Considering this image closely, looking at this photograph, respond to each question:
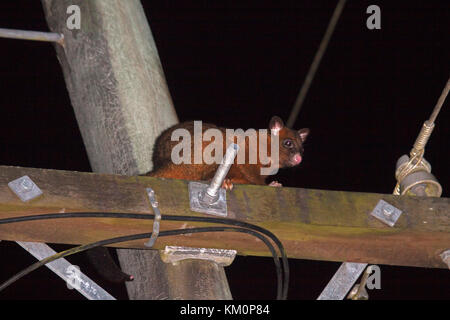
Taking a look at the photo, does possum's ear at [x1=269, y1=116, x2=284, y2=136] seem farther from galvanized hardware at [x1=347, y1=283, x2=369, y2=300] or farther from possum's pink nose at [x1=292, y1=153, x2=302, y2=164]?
galvanized hardware at [x1=347, y1=283, x2=369, y2=300]

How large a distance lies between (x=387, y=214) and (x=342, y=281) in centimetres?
35

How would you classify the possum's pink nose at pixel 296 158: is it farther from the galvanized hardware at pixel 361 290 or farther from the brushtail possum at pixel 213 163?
the galvanized hardware at pixel 361 290

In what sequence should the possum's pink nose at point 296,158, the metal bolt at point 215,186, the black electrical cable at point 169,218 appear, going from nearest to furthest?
the black electrical cable at point 169,218, the metal bolt at point 215,186, the possum's pink nose at point 296,158

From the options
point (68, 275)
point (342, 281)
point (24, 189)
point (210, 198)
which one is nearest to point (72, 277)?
point (68, 275)

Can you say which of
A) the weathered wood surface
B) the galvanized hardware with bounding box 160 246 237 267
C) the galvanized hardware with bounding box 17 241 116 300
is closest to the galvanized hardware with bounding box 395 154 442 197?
the weathered wood surface

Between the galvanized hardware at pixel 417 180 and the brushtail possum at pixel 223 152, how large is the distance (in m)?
0.74

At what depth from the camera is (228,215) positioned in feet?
7.54

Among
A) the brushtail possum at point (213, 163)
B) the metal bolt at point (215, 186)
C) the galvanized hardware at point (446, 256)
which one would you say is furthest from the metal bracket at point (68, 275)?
the galvanized hardware at point (446, 256)

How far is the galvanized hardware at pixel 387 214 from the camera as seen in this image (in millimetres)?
2389

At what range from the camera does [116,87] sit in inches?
125

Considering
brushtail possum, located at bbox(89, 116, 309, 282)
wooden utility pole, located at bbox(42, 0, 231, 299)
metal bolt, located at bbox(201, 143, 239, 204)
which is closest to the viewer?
metal bolt, located at bbox(201, 143, 239, 204)

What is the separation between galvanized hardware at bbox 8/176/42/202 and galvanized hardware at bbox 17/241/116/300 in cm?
28

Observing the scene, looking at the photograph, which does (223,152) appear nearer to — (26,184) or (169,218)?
(169,218)

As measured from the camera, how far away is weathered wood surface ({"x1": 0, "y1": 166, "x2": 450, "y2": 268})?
2.17m
